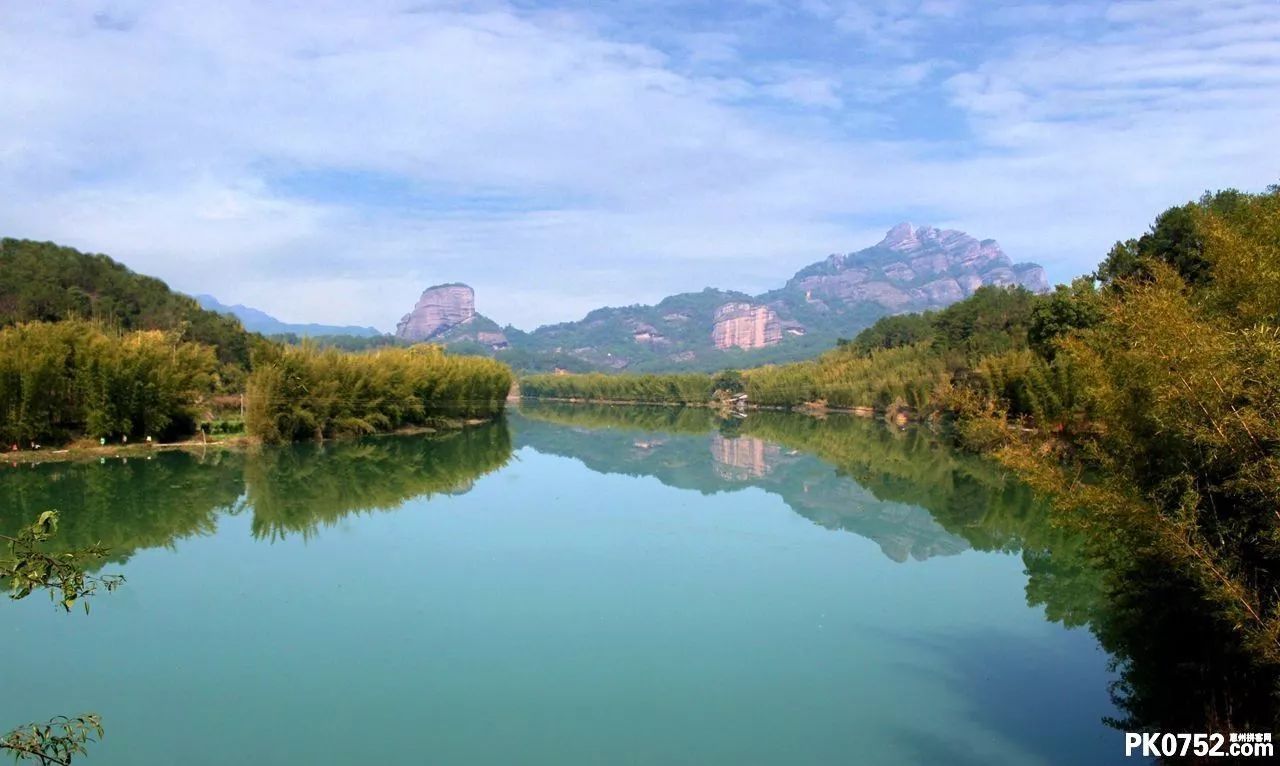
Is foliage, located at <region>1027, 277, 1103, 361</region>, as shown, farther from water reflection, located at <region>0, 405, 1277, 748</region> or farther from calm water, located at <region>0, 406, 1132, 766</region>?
calm water, located at <region>0, 406, 1132, 766</region>

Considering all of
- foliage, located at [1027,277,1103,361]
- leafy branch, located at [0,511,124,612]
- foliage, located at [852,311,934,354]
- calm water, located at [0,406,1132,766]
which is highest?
foliage, located at [852,311,934,354]

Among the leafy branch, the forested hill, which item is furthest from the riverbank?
the leafy branch

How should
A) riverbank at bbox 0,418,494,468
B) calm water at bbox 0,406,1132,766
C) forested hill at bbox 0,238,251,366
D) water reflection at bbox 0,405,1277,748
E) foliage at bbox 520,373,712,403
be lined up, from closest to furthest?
calm water at bbox 0,406,1132,766, water reflection at bbox 0,405,1277,748, riverbank at bbox 0,418,494,468, forested hill at bbox 0,238,251,366, foliage at bbox 520,373,712,403

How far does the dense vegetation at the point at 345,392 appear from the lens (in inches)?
1046

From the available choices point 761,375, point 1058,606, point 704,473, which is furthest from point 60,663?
point 761,375

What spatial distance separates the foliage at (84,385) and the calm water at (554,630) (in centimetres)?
257

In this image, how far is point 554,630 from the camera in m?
8.71

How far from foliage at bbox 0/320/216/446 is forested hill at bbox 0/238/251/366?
11.8 meters

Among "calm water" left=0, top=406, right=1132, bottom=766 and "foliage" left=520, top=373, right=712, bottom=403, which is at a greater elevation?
"foliage" left=520, top=373, right=712, bottom=403

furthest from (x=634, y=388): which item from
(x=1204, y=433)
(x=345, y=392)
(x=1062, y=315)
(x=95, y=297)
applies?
(x=1204, y=433)

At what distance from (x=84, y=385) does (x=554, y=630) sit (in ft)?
59.9

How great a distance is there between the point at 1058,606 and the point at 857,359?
52246 millimetres

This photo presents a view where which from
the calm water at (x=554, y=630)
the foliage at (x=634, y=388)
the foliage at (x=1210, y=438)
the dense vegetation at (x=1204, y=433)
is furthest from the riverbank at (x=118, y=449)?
the foliage at (x=634, y=388)

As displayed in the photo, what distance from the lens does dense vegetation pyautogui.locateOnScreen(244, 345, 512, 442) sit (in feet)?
87.2
